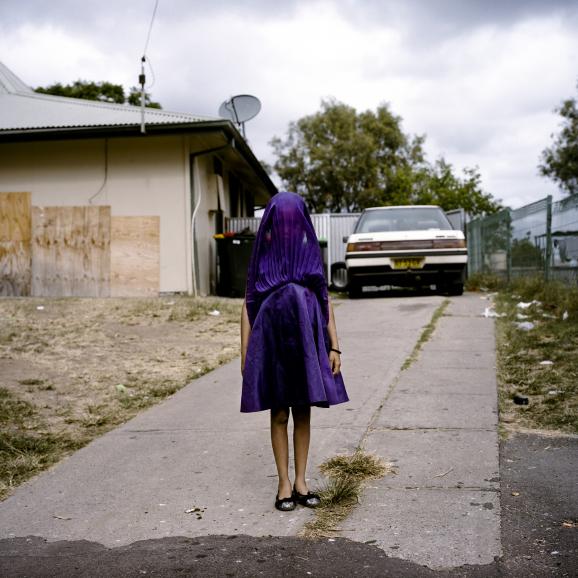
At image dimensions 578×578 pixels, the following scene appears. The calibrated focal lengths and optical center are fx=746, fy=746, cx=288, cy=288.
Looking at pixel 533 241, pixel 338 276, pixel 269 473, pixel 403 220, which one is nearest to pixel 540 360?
pixel 269 473

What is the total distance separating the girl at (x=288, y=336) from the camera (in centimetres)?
325

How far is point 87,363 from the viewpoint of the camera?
7.15 metres

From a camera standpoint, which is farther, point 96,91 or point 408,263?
point 96,91

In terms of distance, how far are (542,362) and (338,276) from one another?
37.0 feet

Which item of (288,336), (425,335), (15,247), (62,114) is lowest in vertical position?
(425,335)

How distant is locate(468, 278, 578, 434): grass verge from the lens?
468cm

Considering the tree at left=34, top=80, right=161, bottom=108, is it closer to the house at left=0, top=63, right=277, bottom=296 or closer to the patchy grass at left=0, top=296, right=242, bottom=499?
the house at left=0, top=63, right=277, bottom=296

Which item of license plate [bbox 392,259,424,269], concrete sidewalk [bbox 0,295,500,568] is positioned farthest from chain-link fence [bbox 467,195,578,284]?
concrete sidewalk [bbox 0,295,500,568]

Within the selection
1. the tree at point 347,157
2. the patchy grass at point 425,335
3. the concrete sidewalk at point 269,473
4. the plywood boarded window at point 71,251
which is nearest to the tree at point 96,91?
the tree at point 347,157

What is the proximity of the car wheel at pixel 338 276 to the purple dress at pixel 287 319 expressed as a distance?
13759 mm

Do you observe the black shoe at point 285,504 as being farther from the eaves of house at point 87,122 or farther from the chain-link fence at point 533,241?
the eaves of house at point 87,122

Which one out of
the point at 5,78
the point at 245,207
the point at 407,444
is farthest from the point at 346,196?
the point at 407,444

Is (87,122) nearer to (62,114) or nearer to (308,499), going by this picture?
(62,114)

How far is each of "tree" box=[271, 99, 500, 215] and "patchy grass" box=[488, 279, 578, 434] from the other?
31684 mm
